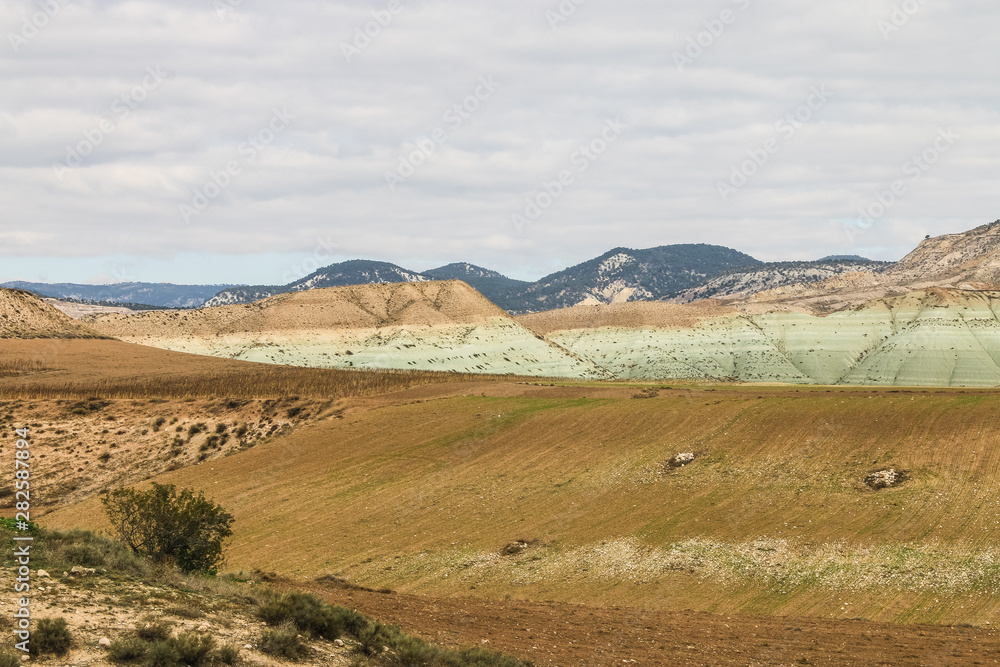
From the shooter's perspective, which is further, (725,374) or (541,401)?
(725,374)

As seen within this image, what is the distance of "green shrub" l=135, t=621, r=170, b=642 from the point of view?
1380cm

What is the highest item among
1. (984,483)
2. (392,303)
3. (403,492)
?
(392,303)

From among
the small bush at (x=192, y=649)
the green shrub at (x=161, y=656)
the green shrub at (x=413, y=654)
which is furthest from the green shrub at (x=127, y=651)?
the green shrub at (x=413, y=654)

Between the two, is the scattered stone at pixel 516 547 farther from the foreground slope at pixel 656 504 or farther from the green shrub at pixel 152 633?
the green shrub at pixel 152 633

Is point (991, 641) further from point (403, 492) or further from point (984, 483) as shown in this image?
point (403, 492)

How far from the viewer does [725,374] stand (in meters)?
123

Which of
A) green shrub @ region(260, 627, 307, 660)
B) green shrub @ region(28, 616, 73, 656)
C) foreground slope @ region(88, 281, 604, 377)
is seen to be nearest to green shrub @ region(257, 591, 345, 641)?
green shrub @ region(260, 627, 307, 660)

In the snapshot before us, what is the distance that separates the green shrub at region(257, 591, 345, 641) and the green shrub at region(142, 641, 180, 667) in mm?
3278

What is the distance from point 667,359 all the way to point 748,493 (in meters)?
95.6

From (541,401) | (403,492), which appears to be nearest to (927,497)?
(403,492)

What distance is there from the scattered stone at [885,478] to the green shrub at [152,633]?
28.8m

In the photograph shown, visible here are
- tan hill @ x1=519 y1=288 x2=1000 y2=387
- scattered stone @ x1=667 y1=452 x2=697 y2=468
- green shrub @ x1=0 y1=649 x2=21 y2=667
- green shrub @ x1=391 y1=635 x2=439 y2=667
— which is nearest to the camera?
green shrub @ x1=0 y1=649 x2=21 y2=667

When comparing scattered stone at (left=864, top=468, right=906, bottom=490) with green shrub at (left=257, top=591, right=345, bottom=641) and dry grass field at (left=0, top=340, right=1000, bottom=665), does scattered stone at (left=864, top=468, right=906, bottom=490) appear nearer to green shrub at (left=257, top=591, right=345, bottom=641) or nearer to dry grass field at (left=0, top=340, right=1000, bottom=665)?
dry grass field at (left=0, top=340, right=1000, bottom=665)

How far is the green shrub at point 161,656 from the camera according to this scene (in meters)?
12.8
